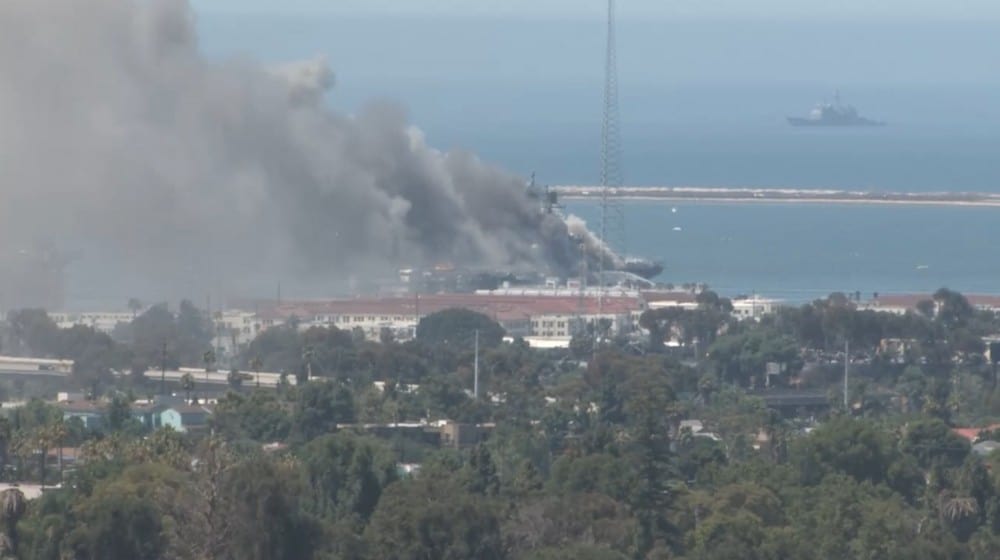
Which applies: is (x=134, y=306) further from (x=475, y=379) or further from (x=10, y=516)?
(x=10, y=516)

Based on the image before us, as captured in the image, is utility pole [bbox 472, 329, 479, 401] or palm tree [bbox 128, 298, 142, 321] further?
palm tree [bbox 128, 298, 142, 321]

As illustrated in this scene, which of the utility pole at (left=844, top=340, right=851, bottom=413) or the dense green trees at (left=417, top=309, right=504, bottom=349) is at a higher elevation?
the dense green trees at (left=417, top=309, right=504, bottom=349)

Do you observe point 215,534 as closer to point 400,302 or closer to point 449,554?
point 449,554

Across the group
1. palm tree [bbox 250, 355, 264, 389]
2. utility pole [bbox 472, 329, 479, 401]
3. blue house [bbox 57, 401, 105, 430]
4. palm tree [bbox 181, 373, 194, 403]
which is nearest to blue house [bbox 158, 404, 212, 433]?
blue house [bbox 57, 401, 105, 430]

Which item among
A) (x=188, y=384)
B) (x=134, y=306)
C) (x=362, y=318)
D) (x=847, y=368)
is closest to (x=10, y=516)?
(x=188, y=384)

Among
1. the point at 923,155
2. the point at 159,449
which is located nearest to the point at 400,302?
the point at 159,449

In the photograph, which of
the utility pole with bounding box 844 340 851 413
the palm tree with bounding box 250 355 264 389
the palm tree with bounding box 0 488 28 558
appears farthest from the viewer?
the palm tree with bounding box 250 355 264 389

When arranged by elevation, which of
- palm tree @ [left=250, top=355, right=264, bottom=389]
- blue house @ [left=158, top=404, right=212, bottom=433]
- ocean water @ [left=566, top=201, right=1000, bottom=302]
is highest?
ocean water @ [left=566, top=201, right=1000, bottom=302]

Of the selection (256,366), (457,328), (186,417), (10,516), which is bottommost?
(10,516)

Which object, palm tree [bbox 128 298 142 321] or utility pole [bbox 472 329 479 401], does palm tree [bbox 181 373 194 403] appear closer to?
utility pole [bbox 472 329 479 401]
